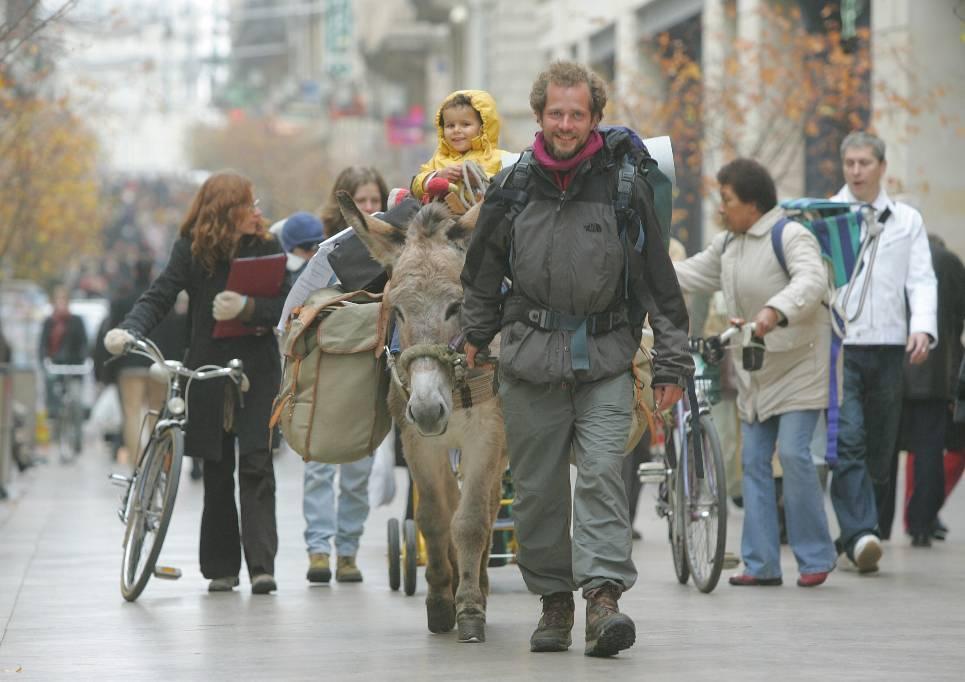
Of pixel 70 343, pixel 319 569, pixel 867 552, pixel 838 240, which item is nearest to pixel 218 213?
pixel 319 569

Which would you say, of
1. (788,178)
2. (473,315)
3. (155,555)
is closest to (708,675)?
(473,315)

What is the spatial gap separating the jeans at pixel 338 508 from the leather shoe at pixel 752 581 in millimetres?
2144

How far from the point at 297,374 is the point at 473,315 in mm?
1362

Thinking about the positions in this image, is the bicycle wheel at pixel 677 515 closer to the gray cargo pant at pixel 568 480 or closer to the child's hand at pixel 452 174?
the child's hand at pixel 452 174

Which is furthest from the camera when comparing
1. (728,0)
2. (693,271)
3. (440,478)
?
(728,0)

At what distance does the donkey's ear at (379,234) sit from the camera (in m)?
8.68

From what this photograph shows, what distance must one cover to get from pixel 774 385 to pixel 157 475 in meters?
3.21

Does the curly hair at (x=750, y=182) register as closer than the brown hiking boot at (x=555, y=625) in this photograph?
No

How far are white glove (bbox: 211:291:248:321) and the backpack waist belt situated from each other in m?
2.94

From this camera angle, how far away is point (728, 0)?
27156mm

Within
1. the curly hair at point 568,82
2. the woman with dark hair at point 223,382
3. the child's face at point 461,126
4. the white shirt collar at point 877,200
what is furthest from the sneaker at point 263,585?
the white shirt collar at point 877,200

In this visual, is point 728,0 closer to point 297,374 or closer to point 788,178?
point 788,178

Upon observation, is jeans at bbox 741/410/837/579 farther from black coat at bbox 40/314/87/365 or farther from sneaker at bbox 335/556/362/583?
black coat at bbox 40/314/87/365

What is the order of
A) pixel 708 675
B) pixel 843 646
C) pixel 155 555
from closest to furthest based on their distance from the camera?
pixel 708 675
pixel 843 646
pixel 155 555
